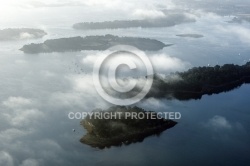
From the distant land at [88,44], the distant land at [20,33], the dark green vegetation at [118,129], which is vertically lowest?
the dark green vegetation at [118,129]

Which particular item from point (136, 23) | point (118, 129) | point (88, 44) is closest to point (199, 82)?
point (118, 129)

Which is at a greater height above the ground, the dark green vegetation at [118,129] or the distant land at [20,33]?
the distant land at [20,33]

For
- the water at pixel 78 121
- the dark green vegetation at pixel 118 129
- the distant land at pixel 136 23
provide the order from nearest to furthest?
the water at pixel 78 121 < the dark green vegetation at pixel 118 129 < the distant land at pixel 136 23

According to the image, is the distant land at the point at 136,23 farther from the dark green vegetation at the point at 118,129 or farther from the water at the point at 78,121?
the dark green vegetation at the point at 118,129

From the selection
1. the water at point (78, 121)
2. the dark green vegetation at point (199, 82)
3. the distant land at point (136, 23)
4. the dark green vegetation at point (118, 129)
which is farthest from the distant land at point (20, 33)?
the dark green vegetation at point (118, 129)

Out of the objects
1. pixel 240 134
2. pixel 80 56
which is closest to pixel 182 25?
pixel 80 56

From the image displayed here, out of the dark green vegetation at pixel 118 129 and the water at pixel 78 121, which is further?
the dark green vegetation at pixel 118 129

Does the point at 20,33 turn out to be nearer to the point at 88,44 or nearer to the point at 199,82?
the point at 88,44

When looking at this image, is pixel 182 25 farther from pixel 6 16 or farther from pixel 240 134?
pixel 240 134
